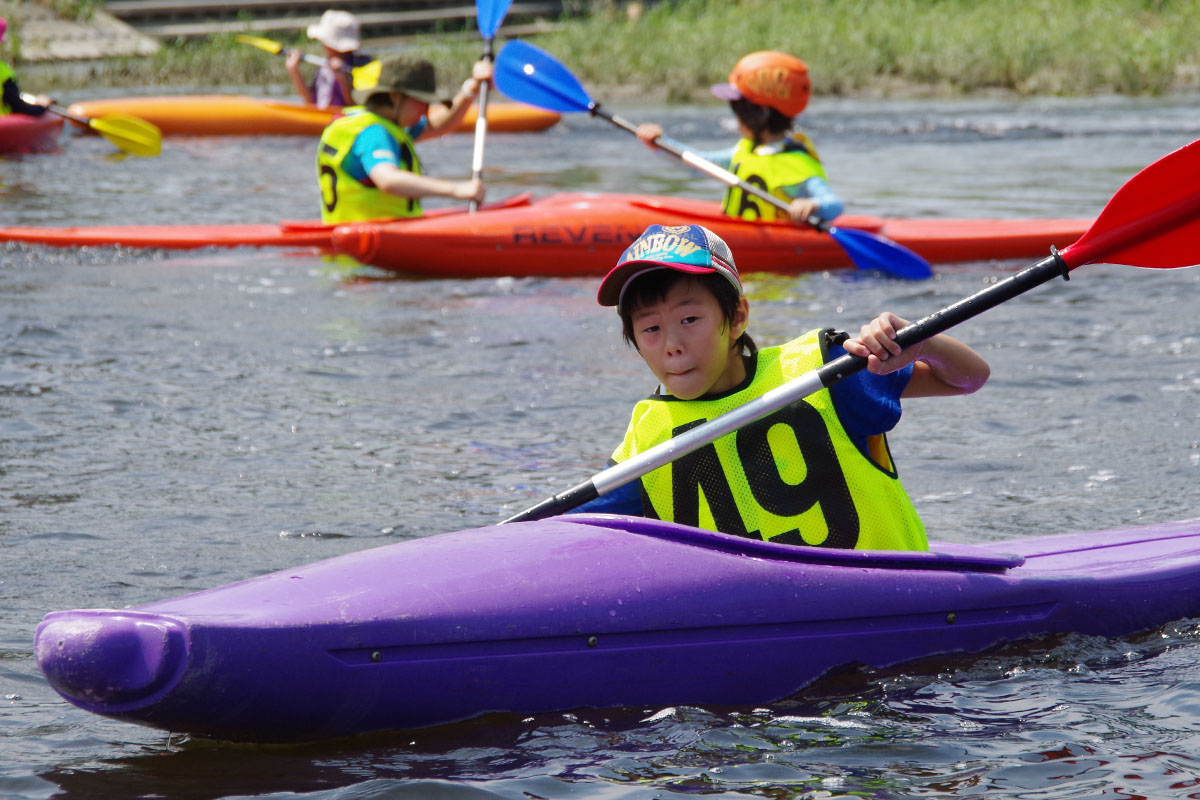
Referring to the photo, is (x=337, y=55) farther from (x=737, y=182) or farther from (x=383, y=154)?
(x=737, y=182)

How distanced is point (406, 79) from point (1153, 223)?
4.90m

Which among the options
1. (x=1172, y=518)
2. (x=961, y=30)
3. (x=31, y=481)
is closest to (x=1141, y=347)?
(x=1172, y=518)

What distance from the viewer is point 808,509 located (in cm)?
281

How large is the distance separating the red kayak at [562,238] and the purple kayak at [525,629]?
4.69 metres

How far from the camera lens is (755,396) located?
284cm

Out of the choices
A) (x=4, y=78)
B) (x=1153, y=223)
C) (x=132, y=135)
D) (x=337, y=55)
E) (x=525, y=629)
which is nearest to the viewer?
(x=525, y=629)

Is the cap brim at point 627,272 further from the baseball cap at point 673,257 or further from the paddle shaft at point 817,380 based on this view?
the paddle shaft at point 817,380

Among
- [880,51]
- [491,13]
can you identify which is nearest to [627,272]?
[491,13]

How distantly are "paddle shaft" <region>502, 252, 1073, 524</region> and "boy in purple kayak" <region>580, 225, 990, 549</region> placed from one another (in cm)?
5

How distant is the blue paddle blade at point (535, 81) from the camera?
8250 mm

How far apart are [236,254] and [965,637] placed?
577 cm

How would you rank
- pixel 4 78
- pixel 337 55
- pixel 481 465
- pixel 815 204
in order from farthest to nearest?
pixel 4 78
pixel 337 55
pixel 815 204
pixel 481 465

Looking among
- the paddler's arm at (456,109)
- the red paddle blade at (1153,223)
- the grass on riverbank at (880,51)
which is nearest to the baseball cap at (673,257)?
the red paddle blade at (1153,223)

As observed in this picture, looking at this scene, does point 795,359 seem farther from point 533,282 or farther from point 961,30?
point 961,30
